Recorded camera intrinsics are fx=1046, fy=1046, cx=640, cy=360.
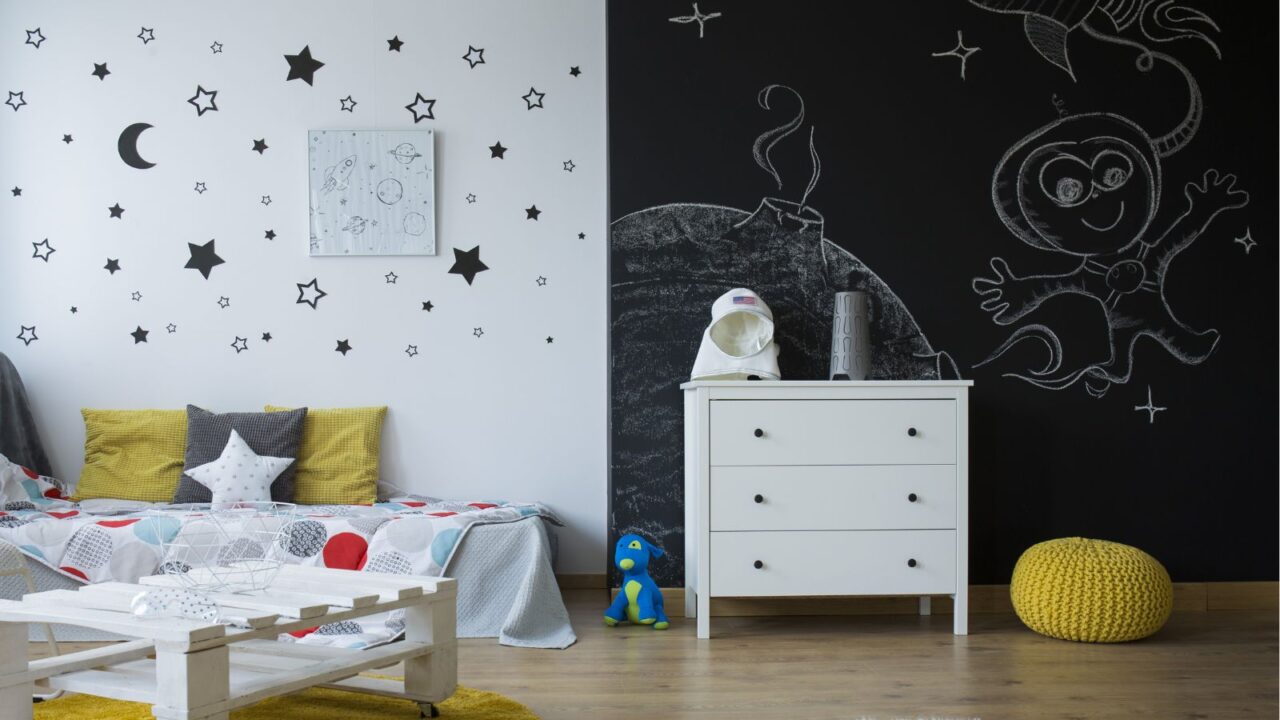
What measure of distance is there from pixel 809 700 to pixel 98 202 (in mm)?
3132

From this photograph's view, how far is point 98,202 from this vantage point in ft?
12.7

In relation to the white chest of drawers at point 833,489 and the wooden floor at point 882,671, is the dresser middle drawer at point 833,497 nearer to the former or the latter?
the white chest of drawers at point 833,489

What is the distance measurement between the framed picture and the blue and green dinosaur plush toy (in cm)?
141

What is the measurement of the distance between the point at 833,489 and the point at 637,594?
0.67m

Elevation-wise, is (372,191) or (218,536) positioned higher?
(372,191)

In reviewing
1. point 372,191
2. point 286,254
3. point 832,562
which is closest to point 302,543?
point 286,254

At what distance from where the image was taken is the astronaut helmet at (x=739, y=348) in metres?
3.17

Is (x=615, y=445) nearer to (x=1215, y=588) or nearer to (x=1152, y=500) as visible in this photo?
(x=1152, y=500)

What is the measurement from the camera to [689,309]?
336cm

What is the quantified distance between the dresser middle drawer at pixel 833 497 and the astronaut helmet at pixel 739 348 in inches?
12.7

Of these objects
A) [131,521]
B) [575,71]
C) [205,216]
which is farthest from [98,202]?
[575,71]

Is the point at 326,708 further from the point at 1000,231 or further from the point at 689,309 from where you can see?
the point at 1000,231

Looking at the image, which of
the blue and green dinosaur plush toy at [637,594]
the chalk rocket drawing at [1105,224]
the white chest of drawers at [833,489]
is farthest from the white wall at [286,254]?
the chalk rocket drawing at [1105,224]

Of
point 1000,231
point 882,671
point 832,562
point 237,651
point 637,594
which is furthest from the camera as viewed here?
point 1000,231
